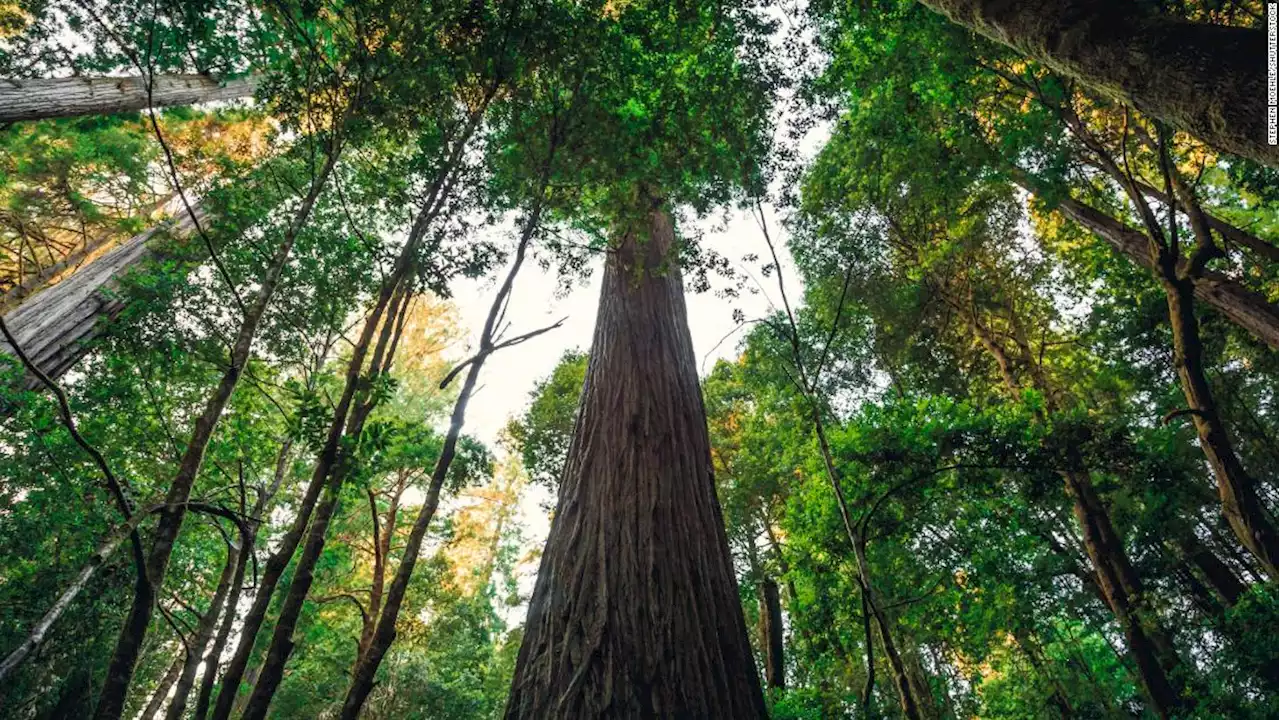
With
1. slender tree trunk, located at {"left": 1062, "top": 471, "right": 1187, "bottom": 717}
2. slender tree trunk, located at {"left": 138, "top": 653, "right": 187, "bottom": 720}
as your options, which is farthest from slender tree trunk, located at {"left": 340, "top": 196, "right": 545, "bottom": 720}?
slender tree trunk, located at {"left": 138, "top": 653, "right": 187, "bottom": 720}

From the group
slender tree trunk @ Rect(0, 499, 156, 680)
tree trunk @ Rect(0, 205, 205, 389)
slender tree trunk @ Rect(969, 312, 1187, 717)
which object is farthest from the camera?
slender tree trunk @ Rect(969, 312, 1187, 717)

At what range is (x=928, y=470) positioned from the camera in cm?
512

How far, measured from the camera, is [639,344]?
4.23 m

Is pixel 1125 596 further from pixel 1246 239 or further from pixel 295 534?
pixel 295 534

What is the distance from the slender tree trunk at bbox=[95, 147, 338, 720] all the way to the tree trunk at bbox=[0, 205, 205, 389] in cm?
514

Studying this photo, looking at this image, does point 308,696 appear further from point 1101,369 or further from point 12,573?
point 1101,369

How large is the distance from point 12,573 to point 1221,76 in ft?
Answer: 33.4

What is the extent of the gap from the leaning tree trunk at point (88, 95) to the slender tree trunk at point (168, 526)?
10.1ft

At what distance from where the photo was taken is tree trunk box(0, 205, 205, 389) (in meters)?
5.81

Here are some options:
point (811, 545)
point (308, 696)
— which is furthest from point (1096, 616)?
point (308, 696)

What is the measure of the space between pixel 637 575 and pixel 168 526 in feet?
6.70

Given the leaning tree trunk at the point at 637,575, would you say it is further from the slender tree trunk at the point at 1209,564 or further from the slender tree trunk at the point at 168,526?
the slender tree trunk at the point at 1209,564

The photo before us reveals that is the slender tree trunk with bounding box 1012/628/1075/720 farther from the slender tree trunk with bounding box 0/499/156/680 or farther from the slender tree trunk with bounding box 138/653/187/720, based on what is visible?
the slender tree trunk with bounding box 138/653/187/720

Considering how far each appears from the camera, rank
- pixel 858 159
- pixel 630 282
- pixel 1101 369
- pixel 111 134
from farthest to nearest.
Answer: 1. pixel 1101 369
2. pixel 111 134
3. pixel 858 159
4. pixel 630 282
